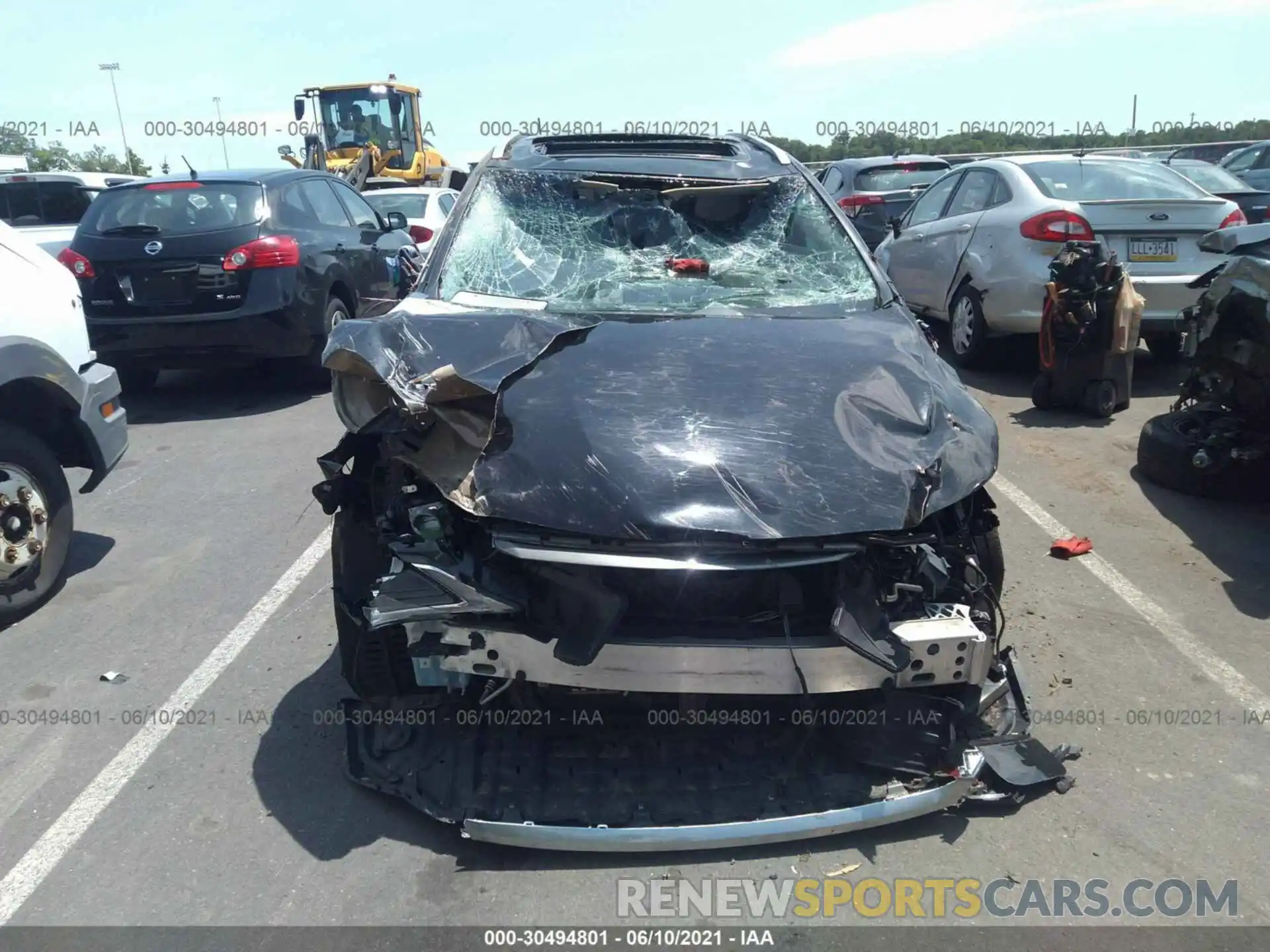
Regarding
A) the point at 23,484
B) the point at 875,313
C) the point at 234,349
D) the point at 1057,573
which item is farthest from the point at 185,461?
the point at 1057,573

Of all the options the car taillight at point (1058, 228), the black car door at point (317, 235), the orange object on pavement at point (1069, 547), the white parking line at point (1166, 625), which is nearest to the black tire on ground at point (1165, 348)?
the car taillight at point (1058, 228)

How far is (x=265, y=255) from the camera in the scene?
783cm

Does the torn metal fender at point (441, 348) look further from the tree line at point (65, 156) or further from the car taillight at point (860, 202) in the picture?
the tree line at point (65, 156)

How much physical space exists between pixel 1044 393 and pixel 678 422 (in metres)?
5.31

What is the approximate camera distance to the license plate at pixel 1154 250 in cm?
789

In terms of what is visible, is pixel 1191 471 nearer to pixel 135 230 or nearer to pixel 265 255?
pixel 265 255

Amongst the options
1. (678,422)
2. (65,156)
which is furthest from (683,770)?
(65,156)

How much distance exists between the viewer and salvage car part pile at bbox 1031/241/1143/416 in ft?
22.9

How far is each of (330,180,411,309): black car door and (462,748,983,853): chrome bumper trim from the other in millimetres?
7167

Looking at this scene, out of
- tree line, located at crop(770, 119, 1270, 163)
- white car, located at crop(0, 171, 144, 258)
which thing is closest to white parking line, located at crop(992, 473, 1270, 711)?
white car, located at crop(0, 171, 144, 258)

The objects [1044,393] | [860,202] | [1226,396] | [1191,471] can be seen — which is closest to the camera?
[1226,396]

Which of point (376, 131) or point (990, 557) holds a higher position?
point (376, 131)

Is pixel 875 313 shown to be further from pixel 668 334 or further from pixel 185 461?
pixel 185 461

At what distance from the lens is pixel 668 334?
3.60 m
